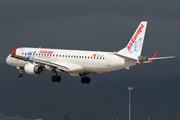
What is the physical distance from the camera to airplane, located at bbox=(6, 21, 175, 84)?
64562 mm

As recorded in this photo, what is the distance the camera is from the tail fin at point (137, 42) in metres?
64.2

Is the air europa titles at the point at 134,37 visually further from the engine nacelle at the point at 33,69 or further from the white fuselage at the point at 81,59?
the engine nacelle at the point at 33,69

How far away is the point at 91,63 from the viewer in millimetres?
69500

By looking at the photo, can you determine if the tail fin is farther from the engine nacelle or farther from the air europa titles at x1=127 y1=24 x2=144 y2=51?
the engine nacelle

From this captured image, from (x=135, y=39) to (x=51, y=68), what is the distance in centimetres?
1849

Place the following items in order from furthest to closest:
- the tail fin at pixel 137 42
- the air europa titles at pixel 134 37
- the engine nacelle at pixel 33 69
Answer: the engine nacelle at pixel 33 69 → the air europa titles at pixel 134 37 → the tail fin at pixel 137 42

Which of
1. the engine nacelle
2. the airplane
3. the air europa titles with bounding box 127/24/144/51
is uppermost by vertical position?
the air europa titles with bounding box 127/24/144/51

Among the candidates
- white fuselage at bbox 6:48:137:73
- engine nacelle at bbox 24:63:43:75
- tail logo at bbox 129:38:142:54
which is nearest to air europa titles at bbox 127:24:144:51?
tail logo at bbox 129:38:142:54

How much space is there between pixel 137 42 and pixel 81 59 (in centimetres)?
1237

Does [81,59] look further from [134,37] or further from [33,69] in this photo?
[134,37]

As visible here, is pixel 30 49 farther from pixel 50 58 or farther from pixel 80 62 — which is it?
pixel 80 62

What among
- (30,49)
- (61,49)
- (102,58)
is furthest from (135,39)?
(30,49)

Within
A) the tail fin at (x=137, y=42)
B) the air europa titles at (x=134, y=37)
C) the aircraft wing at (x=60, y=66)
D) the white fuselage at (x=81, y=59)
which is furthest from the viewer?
the aircraft wing at (x=60, y=66)

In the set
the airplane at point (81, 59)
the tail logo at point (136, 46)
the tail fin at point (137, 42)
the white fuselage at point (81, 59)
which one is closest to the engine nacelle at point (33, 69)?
the airplane at point (81, 59)
